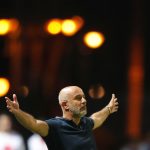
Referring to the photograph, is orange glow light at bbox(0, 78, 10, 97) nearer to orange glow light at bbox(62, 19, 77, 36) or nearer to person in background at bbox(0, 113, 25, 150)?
orange glow light at bbox(62, 19, 77, 36)

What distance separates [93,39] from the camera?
760 inches

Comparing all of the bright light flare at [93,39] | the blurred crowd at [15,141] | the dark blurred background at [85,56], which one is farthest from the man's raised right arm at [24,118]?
the bright light flare at [93,39]

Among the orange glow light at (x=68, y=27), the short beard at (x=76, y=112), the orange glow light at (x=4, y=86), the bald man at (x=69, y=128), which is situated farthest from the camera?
the orange glow light at (x=68, y=27)

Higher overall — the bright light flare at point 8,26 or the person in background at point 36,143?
the bright light flare at point 8,26

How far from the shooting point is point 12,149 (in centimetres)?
1586

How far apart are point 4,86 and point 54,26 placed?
4.68 ft

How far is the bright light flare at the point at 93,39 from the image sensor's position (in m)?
19.3

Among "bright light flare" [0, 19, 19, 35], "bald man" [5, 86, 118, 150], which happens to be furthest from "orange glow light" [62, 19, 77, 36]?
"bald man" [5, 86, 118, 150]

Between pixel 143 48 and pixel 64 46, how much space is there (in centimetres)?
144

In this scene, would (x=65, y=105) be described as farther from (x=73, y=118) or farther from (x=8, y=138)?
(x=8, y=138)

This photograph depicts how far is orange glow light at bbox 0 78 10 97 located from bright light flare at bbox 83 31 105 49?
1.57 meters

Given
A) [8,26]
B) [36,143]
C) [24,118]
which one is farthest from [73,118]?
[8,26]

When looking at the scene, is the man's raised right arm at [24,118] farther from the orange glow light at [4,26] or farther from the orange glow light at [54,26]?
the orange glow light at [4,26]

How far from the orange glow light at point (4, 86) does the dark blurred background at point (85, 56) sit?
0.12 metres
